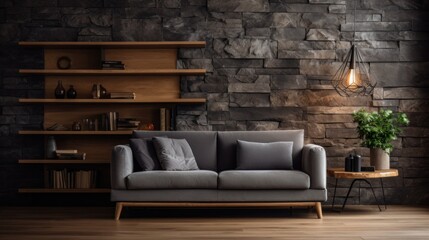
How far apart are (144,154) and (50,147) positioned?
1284mm

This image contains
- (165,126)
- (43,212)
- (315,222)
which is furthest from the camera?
(165,126)

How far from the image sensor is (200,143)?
6660 millimetres

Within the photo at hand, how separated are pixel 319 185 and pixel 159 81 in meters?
2.14

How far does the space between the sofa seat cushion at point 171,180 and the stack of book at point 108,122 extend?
116cm

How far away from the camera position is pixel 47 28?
7098 millimetres

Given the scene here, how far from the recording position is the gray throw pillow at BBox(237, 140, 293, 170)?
638 cm

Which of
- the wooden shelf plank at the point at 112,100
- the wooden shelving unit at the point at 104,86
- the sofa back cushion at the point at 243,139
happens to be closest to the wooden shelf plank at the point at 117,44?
the wooden shelving unit at the point at 104,86

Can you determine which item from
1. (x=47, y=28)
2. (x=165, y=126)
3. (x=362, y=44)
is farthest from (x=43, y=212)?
(x=362, y=44)

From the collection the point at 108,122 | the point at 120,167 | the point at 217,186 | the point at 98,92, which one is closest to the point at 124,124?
the point at 108,122

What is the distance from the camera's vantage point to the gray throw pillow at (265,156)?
6.38 meters

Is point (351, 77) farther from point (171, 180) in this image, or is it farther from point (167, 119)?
point (171, 180)

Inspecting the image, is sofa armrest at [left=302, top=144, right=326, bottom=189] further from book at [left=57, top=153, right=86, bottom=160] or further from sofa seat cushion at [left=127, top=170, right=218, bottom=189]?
book at [left=57, top=153, right=86, bottom=160]

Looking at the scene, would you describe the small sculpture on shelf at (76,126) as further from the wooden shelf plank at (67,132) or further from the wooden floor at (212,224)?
the wooden floor at (212,224)

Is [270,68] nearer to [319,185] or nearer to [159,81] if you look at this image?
[159,81]
